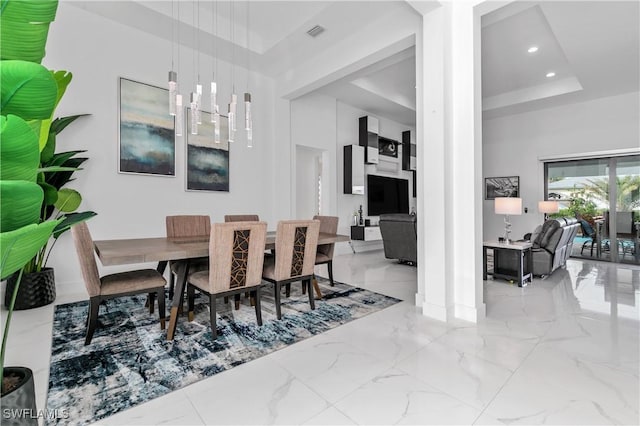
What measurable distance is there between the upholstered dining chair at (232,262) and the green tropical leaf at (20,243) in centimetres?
142

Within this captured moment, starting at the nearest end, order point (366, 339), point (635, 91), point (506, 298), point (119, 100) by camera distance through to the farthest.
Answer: point (366, 339), point (506, 298), point (119, 100), point (635, 91)

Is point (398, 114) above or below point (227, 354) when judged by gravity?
above

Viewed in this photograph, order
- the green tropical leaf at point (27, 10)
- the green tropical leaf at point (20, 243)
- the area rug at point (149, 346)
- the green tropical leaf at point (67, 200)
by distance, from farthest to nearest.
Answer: the green tropical leaf at point (67, 200) < the area rug at point (149, 346) < the green tropical leaf at point (27, 10) < the green tropical leaf at point (20, 243)

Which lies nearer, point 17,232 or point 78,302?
point 17,232

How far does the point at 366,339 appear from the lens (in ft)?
7.43

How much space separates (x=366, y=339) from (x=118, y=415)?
5.21 feet

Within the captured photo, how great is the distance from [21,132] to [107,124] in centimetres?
364

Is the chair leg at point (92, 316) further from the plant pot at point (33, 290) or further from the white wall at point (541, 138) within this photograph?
the white wall at point (541, 138)

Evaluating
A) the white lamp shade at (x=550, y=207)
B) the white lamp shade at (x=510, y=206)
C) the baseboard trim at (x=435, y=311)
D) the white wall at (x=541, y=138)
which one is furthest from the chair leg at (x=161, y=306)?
the white wall at (x=541, y=138)

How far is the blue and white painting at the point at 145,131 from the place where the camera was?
3676mm

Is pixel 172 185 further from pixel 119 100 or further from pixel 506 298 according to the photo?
pixel 506 298

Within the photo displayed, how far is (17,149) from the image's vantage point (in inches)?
25.9

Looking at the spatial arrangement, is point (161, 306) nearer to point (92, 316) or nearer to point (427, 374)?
point (92, 316)

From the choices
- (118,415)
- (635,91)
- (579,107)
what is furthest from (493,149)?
(118,415)
